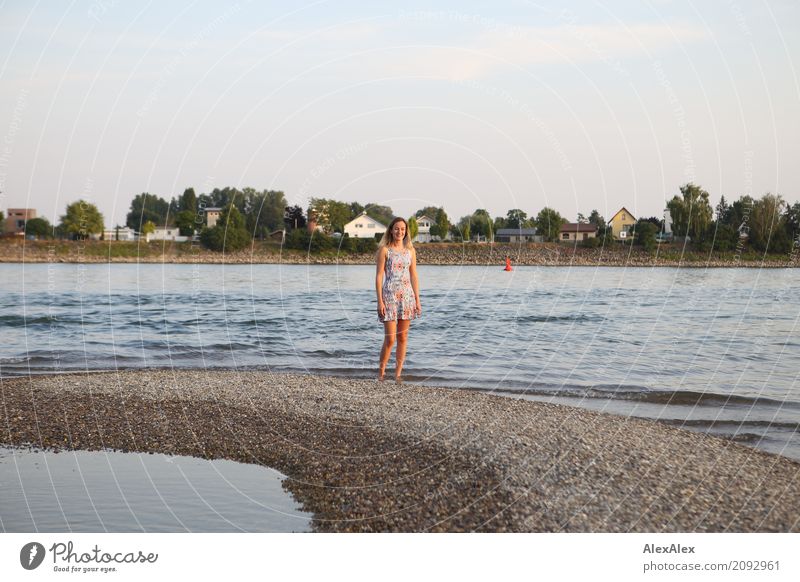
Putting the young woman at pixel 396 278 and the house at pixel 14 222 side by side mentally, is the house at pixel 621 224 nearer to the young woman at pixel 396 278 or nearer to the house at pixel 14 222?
the house at pixel 14 222

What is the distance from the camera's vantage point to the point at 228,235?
69625 mm

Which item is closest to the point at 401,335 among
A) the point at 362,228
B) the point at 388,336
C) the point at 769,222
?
the point at 388,336

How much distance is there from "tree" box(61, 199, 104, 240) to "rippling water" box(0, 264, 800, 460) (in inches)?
1147

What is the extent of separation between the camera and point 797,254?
7294 centimetres

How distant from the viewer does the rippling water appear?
1445 centimetres

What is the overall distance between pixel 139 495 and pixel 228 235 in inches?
2487

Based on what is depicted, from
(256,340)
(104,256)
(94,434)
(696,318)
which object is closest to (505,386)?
(94,434)

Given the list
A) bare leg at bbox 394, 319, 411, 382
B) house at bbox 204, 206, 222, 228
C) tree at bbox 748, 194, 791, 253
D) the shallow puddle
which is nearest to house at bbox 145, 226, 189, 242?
house at bbox 204, 206, 222, 228

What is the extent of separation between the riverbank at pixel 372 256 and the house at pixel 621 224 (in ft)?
5.46

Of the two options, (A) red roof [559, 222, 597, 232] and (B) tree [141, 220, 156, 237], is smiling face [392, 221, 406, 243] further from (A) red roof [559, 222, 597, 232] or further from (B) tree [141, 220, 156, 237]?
(A) red roof [559, 222, 597, 232]

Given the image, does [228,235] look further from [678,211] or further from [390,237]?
[390,237]
